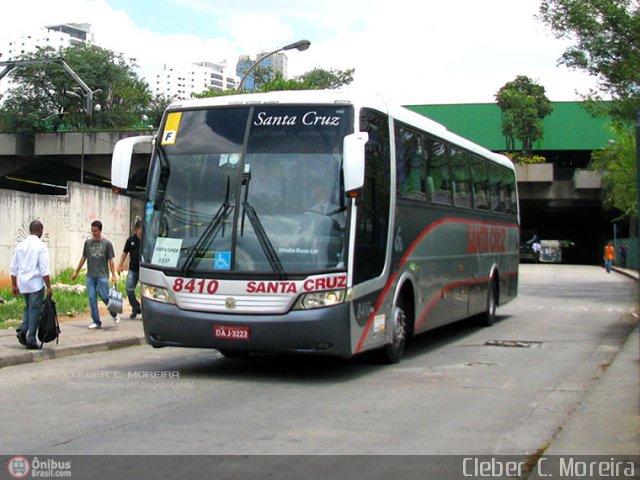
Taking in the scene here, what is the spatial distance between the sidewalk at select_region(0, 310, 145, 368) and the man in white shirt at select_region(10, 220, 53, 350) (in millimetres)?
390

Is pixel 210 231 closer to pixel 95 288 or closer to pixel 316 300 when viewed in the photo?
pixel 316 300

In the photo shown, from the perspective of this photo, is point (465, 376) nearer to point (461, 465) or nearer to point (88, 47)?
point (461, 465)

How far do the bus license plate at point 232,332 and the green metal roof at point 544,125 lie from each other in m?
56.7

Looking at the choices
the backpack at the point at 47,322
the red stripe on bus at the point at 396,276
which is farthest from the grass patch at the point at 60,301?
the red stripe on bus at the point at 396,276

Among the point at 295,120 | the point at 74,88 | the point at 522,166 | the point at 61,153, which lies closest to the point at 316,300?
the point at 295,120

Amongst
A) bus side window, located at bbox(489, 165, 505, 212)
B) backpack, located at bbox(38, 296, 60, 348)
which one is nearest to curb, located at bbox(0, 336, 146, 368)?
backpack, located at bbox(38, 296, 60, 348)

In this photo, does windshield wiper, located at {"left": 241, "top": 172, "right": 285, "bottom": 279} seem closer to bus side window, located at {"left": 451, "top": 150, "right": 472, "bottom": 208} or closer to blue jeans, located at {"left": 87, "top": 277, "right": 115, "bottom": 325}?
bus side window, located at {"left": 451, "top": 150, "right": 472, "bottom": 208}

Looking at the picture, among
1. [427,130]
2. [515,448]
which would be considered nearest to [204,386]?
[515,448]

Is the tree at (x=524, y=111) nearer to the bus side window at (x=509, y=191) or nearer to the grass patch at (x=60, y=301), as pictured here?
the bus side window at (x=509, y=191)

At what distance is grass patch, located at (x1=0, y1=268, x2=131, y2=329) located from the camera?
53.4 ft

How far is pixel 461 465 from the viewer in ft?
21.1

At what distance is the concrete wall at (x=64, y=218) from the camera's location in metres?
22.2

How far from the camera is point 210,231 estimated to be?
10039 millimetres

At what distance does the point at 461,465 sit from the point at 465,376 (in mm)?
4589
